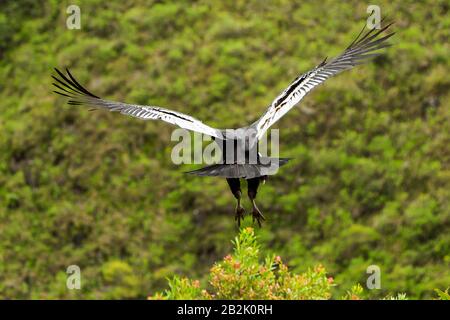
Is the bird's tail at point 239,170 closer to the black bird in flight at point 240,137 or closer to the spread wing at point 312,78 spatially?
the black bird in flight at point 240,137

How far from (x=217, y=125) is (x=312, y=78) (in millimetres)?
13766

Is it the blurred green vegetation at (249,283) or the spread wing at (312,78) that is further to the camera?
the spread wing at (312,78)

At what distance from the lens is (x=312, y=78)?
7887mm

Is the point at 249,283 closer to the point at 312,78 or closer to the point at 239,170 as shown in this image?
the point at 239,170

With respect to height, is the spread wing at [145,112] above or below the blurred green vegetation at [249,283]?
above

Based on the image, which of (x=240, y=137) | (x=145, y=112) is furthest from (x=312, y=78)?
(x=145, y=112)

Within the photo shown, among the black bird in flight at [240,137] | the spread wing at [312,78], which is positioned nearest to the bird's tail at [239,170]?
the black bird in flight at [240,137]

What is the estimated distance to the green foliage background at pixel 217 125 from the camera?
19969 mm

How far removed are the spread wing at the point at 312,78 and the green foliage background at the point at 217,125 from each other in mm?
11390

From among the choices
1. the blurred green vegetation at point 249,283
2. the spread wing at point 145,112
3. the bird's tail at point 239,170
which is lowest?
the blurred green vegetation at point 249,283

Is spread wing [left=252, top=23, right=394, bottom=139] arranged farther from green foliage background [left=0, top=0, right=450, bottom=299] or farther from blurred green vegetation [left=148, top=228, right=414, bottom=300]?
green foliage background [left=0, top=0, right=450, bottom=299]

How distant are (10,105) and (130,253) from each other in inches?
248

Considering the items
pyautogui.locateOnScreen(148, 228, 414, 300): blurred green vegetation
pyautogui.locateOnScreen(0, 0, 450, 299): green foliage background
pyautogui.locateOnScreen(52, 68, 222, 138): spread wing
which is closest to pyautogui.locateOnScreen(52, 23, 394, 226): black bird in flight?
pyautogui.locateOnScreen(52, 68, 222, 138): spread wing

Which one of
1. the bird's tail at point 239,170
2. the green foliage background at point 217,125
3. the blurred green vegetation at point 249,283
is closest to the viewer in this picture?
the bird's tail at point 239,170
